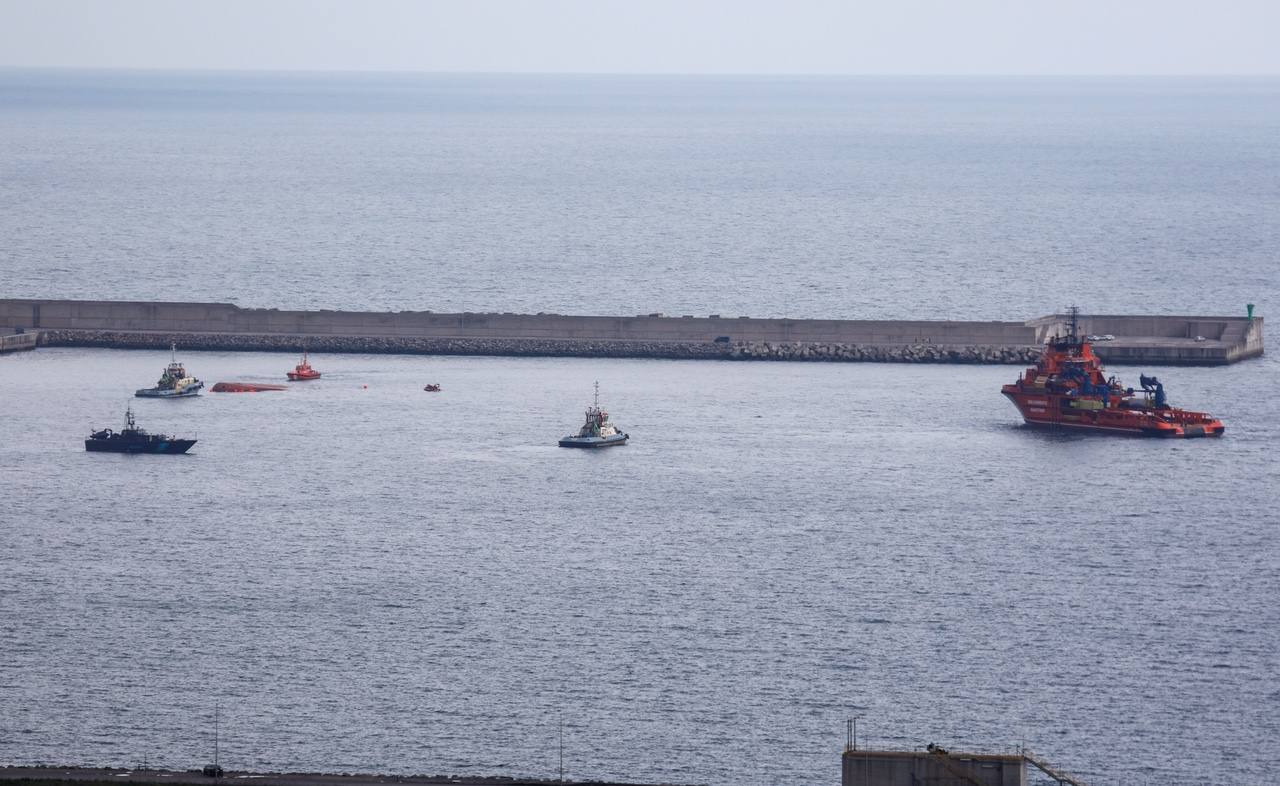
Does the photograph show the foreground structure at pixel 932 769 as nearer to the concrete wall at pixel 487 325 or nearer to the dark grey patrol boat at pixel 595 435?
the dark grey patrol boat at pixel 595 435

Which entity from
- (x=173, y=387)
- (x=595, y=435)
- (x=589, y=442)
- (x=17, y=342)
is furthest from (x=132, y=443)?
(x=17, y=342)

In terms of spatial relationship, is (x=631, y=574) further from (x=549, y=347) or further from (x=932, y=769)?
(x=549, y=347)

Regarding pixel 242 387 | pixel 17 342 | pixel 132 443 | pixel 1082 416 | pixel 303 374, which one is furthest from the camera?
pixel 17 342

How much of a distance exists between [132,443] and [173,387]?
567 inches

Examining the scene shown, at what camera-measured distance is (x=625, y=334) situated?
130 meters

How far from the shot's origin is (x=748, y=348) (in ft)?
419

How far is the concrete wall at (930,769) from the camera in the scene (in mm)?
45875

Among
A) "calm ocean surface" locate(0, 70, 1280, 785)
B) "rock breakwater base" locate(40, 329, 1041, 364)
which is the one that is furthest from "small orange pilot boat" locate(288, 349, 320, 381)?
"rock breakwater base" locate(40, 329, 1041, 364)

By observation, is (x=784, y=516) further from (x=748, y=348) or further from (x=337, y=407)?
(x=748, y=348)

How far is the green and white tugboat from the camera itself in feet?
375

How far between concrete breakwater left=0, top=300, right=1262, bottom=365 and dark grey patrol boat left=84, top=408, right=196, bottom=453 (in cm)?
2878

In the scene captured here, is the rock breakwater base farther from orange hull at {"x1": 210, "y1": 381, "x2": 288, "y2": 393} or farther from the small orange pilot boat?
orange hull at {"x1": 210, "y1": 381, "x2": 288, "y2": 393}

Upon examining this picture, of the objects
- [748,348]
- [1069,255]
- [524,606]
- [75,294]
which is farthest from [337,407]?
[1069,255]

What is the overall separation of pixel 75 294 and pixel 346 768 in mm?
103972
